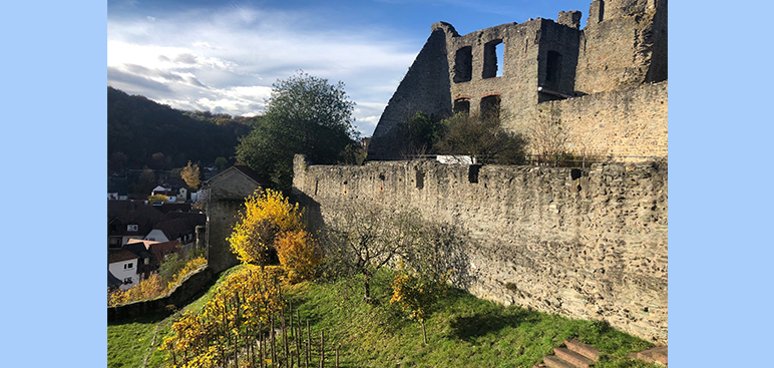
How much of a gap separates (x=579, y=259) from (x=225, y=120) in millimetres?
12192

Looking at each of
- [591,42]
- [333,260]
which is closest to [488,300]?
[333,260]

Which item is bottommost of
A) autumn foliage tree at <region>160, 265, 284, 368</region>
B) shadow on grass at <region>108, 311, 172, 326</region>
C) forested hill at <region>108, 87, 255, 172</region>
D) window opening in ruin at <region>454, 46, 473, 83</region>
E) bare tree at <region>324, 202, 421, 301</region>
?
shadow on grass at <region>108, 311, 172, 326</region>

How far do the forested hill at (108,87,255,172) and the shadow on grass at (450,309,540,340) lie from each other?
5455 millimetres

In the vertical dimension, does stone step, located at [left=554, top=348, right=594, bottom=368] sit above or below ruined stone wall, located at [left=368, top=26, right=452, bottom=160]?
below

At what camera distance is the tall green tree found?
1805cm

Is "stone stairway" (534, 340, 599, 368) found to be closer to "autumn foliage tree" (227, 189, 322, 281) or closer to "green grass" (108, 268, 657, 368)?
"green grass" (108, 268, 657, 368)

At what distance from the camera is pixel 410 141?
16.7 m

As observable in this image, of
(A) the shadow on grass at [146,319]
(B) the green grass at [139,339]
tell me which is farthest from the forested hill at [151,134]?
(A) the shadow on grass at [146,319]

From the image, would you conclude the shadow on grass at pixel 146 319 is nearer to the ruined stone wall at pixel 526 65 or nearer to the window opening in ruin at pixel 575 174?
the window opening in ruin at pixel 575 174

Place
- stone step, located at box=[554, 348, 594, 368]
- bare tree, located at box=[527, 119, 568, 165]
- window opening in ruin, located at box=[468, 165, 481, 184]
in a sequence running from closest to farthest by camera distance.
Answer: stone step, located at box=[554, 348, 594, 368] → window opening in ruin, located at box=[468, 165, 481, 184] → bare tree, located at box=[527, 119, 568, 165]

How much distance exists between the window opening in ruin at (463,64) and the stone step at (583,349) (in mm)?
12866


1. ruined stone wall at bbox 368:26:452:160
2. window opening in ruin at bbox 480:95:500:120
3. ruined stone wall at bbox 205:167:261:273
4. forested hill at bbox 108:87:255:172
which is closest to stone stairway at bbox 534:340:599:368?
forested hill at bbox 108:87:255:172

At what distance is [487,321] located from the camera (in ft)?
24.6

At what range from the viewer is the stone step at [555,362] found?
5.74 metres
